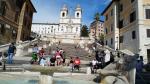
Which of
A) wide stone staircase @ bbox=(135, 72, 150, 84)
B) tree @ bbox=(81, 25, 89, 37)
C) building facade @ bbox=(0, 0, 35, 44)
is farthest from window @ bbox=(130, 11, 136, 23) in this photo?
tree @ bbox=(81, 25, 89, 37)

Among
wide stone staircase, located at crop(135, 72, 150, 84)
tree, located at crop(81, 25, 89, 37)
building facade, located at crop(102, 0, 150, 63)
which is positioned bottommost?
wide stone staircase, located at crop(135, 72, 150, 84)

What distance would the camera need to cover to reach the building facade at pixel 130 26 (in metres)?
30.1

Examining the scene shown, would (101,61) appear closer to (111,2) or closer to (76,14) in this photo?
(111,2)

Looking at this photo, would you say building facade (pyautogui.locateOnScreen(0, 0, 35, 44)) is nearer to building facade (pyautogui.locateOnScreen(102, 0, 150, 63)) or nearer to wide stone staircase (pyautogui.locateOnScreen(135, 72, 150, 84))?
building facade (pyautogui.locateOnScreen(102, 0, 150, 63))

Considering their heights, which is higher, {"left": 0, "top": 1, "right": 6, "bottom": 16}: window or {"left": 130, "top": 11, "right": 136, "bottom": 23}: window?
{"left": 0, "top": 1, "right": 6, "bottom": 16}: window

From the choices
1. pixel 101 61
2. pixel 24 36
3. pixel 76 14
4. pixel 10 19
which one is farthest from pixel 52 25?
pixel 101 61

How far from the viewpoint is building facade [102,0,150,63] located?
30.1m

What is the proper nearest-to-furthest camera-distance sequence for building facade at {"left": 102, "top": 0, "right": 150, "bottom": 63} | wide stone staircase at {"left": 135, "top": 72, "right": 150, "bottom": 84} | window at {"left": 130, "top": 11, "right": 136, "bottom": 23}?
wide stone staircase at {"left": 135, "top": 72, "right": 150, "bottom": 84} → building facade at {"left": 102, "top": 0, "right": 150, "bottom": 63} → window at {"left": 130, "top": 11, "right": 136, "bottom": 23}

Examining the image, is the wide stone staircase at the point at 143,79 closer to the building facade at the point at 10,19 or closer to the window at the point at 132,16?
the window at the point at 132,16

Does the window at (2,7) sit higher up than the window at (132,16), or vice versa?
the window at (2,7)

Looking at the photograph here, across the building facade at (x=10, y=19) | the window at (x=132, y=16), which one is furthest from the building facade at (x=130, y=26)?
the building facade at (x=10, y=19)

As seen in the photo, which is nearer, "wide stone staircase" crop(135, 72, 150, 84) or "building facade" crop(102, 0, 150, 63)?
"wide stone staircase" crop(135, 72, 150, 84)

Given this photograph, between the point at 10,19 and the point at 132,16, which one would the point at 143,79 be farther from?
the point at 10,19

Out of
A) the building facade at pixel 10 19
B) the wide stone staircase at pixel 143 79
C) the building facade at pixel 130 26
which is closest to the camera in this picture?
the wide stone staircase at pixel 143 79
